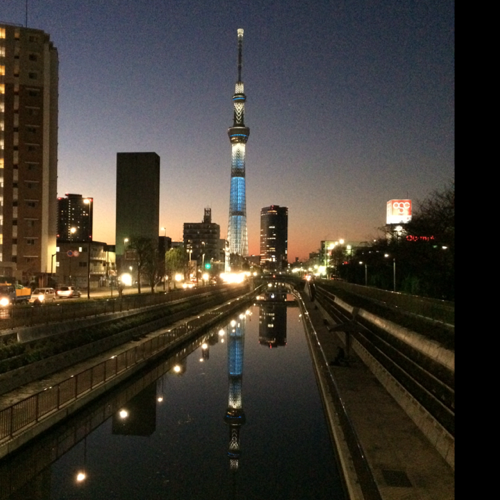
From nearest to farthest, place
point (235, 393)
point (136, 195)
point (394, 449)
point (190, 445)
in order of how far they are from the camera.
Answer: point (394, 449), point (190, 445), point (235, 393), point (136, 195)

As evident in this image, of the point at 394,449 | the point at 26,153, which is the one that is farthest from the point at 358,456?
the point at 26,153

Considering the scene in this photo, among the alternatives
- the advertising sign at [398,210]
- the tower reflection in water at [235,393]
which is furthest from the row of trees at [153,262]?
the advertising sign at [398,210]

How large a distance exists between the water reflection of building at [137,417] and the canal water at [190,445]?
5 centimetres

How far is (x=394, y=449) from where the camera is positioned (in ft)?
40.2

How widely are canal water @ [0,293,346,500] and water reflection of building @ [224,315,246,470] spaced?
2.5 inches

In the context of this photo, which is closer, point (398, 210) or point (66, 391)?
point (66, 391)

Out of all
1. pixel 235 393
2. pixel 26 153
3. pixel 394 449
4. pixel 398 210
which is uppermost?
pixel 26 153

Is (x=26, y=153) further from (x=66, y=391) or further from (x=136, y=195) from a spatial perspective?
(x=66, y=391)

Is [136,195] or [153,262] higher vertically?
[136,195]

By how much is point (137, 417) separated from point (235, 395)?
6.07m

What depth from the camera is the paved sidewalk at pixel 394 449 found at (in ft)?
32.1

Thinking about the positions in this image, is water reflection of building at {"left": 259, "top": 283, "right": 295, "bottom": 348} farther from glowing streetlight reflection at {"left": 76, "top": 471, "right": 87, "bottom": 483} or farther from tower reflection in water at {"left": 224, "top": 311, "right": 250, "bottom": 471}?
glowing streetlight reflection at {"left": 76, "top": 471, "right": 87, "bottom": 483}

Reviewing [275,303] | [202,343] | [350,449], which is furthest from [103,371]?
[275,303]

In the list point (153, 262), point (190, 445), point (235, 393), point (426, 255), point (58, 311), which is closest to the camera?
point (190, 445)
